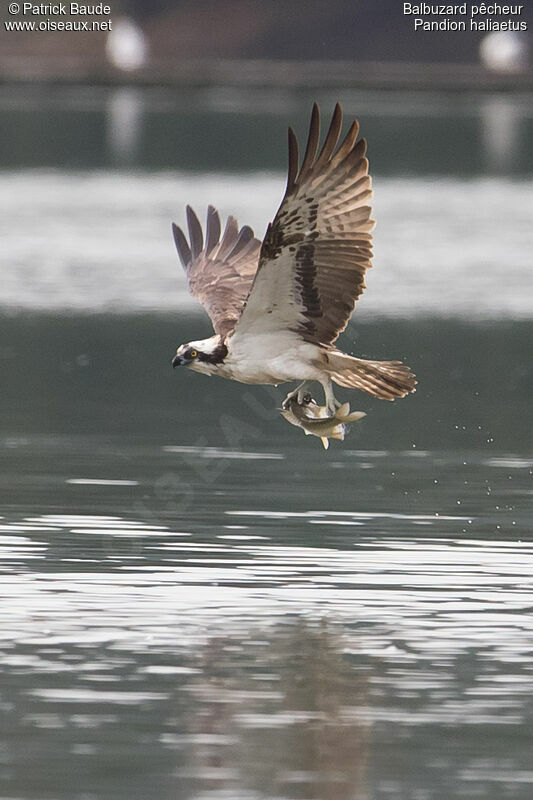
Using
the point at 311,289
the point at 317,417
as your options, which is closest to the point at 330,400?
the point at 317,417

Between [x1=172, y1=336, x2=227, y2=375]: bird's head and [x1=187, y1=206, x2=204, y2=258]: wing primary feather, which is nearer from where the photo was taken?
[x1=172, y1=336, x2=227, y2=375]: bird's head

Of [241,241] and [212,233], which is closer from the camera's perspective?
[241,241]

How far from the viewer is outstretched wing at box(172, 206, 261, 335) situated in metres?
13.5

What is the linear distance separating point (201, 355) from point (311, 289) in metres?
0.74

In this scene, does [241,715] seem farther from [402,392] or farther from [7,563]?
[402,392]

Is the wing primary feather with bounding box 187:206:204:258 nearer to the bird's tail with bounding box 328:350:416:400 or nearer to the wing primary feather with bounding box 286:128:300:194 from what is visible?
the bird's tail with bounding box 328:350:416:400

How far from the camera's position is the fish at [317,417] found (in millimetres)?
11702

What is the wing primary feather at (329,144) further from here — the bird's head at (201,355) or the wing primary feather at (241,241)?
the wing primary feather at (241,241)

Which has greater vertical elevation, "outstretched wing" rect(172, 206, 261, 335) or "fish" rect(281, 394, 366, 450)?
"outstretched wing" rect(172, 206, 261, 335)

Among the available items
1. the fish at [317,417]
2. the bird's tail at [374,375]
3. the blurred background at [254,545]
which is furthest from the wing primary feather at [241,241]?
the fish at [317,417]

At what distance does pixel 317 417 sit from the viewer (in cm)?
1183

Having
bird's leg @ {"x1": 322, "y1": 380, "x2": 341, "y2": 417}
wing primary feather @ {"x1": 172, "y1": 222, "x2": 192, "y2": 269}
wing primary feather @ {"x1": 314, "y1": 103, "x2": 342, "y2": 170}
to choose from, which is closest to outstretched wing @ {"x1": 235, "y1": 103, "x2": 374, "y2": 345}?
wing primary feather @ {"x1": 314, "y1": 103, "x2": 342, "y2": 170}

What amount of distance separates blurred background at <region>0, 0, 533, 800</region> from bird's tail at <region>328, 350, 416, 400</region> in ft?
2.27

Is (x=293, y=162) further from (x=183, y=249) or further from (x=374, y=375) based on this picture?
(x=183, y=249)
